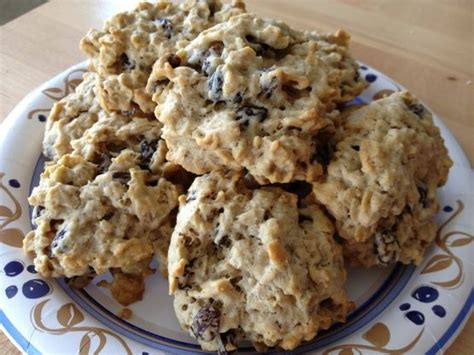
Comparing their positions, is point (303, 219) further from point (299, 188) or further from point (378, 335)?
point (378, 335)

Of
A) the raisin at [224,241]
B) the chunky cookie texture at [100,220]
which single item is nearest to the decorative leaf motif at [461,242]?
the raisin at [224,241]

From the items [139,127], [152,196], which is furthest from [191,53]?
[152,196]

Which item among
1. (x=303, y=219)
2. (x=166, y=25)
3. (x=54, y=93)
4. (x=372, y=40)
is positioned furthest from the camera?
(x=372, y=40)

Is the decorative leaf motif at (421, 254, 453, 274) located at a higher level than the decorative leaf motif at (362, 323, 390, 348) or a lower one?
higher

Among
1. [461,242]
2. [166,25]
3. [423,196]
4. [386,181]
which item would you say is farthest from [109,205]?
[461,242]

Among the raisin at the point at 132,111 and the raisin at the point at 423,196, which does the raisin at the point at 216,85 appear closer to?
the raisin at the point at 132,111

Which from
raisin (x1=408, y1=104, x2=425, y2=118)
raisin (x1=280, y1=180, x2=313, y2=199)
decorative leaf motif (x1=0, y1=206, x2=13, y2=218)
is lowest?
decorative leaf motif (x1=0, y1=206, x2=13, y2=218)

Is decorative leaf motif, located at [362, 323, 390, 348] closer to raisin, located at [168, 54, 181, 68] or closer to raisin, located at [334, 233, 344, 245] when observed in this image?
raisin, located at [334, 233, 344, 245]

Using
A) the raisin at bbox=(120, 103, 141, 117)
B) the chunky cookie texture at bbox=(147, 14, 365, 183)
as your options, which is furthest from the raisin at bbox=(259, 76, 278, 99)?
the raisin at bbox=(120, 103, 141, 117)
